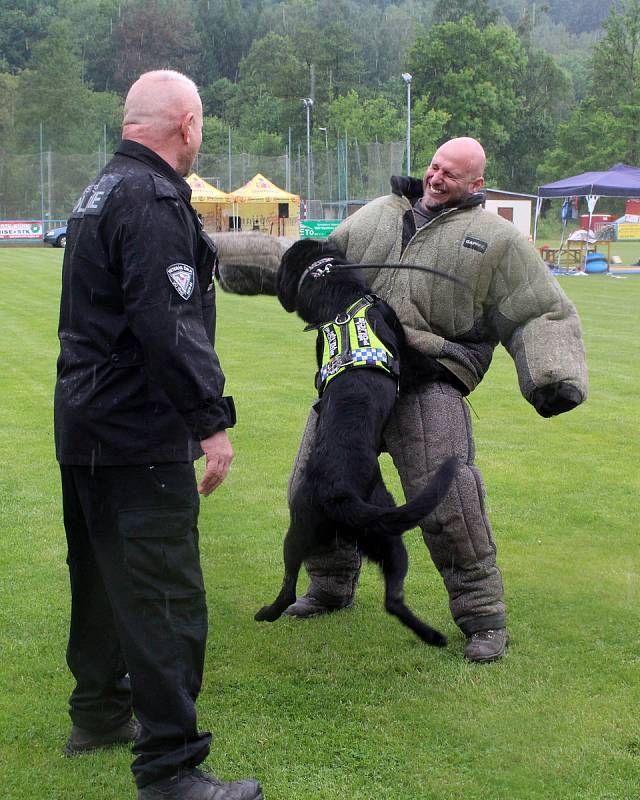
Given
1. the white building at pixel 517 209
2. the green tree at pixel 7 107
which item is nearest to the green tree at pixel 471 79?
the green tree at pixel 7 107

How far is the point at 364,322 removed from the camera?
353cm

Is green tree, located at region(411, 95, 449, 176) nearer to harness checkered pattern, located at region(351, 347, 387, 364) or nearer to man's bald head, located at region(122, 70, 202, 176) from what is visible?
harness checkered pattern, located at region(351, 347, 387, 364)

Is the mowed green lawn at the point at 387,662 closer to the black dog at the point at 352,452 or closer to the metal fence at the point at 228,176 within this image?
the black dog at the point at 352,452

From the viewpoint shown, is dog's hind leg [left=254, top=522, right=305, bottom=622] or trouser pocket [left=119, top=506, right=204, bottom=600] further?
dog's hind leg [left=254, top=522, right=305, bottom=622]

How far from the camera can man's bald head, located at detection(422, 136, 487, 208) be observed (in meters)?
3.72

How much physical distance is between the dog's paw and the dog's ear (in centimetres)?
121

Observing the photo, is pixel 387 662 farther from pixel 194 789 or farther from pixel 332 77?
pixel 332 77

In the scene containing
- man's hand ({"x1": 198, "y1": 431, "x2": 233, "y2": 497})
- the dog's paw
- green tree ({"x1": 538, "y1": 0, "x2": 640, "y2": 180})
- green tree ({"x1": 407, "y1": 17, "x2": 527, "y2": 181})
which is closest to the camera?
man's hand ({"x1": 198, "y1": 431, "x2": 233, "y2": 497})

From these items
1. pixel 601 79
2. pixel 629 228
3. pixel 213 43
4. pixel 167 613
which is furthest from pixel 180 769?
pixel 213 43

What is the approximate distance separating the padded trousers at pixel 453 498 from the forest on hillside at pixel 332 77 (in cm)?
3937

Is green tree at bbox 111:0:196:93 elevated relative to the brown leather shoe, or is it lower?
elevated

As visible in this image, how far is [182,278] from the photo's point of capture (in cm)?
242

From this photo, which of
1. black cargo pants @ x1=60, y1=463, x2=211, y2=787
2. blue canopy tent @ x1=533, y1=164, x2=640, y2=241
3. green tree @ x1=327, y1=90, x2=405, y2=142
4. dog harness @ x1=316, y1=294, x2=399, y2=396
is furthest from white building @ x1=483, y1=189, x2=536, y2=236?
black cargo pants @ x1=60, y1=463, x2=211, y2=787

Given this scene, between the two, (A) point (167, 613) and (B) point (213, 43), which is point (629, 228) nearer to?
(A) point (167, 613)
